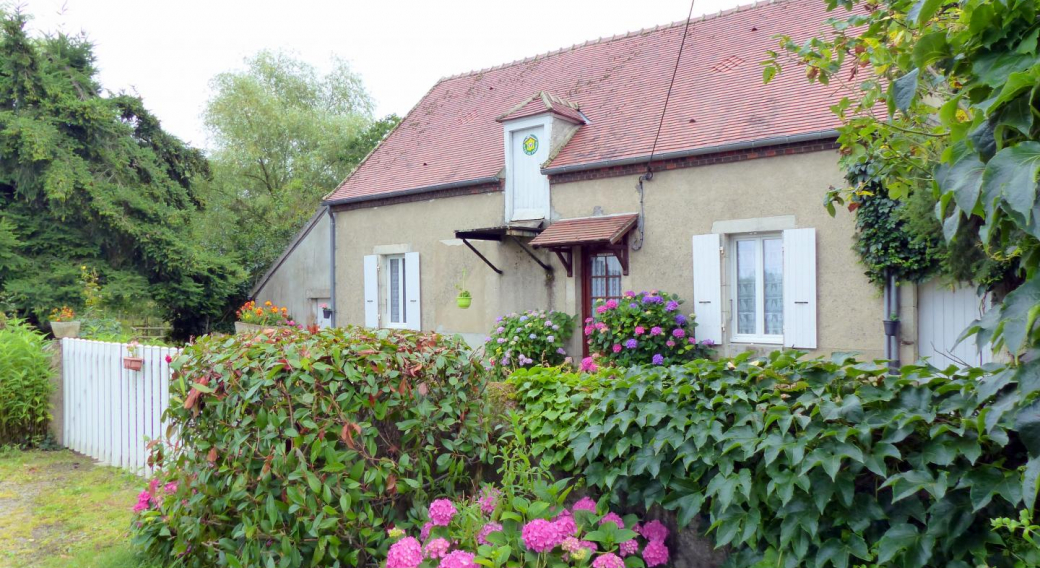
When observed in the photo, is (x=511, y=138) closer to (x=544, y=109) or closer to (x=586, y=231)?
(x=544, y=109)

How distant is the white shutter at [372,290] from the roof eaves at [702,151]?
13.5 ft

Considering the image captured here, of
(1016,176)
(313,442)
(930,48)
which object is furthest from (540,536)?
(930,48)

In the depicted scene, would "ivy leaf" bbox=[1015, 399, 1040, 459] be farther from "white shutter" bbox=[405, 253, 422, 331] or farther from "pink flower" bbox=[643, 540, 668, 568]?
"white shutter" bbox=[405, 253, 422, 331]

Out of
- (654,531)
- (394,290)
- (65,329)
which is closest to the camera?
(654,531)

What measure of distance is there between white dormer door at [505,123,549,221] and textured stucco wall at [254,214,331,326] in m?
4.85

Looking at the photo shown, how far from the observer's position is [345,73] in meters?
30.4

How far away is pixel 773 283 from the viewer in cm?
855

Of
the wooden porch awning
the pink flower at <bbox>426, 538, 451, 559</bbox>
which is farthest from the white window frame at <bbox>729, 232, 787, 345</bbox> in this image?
the pink flower at <bbox>426, 538, 451, 559</bbox>

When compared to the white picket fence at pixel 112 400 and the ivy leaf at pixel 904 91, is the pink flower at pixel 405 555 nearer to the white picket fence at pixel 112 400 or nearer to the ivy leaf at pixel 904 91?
the ivy leaf at pixel 904 91

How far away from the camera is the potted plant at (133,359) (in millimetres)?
6047

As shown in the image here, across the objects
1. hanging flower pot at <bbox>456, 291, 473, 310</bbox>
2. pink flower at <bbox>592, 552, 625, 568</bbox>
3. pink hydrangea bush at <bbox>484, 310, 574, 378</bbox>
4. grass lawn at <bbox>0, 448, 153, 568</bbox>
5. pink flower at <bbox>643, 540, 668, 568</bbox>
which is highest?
hanging flower pot at <bbox>456, 291, 473, 310</bbox>

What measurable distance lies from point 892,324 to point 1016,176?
679 cm

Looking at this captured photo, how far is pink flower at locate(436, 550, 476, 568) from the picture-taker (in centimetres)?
251

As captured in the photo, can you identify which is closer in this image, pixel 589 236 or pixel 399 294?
pixel 589 236
